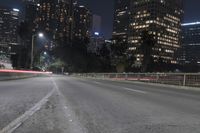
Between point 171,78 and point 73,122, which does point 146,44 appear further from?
point 73,122

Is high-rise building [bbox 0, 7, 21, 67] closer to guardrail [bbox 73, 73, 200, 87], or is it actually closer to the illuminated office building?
the illuminated office building

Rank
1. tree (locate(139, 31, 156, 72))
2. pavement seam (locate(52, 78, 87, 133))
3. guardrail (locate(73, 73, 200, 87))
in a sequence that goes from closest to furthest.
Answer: pavement seam (locate(52, 78, 87, 133)) < guardrail (locate(73, 73, 200, 87)) < tree (locate(139, 31, 156, 72))

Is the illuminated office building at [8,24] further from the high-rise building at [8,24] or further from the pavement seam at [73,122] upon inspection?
the pavement seam at [73,122]

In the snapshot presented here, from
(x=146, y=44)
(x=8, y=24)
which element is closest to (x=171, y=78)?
(x=146, y=44)

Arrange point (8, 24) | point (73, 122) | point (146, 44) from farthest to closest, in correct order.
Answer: point (8, 24) < point (146, 44) < point (73, 122)

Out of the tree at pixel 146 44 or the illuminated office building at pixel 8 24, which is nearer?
the tree at pixel 146 44

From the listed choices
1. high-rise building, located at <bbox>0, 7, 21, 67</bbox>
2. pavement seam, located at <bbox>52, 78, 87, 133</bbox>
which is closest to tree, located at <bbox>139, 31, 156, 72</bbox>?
high-rise building, located at <bbox>0, 7, 21, 67</bbox>

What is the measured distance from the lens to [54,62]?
535 ft

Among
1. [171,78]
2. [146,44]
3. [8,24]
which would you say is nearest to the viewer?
[171,78]

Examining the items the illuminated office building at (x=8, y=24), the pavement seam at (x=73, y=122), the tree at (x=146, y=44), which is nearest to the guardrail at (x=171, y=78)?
the pavement seam at (x=73, y=122)

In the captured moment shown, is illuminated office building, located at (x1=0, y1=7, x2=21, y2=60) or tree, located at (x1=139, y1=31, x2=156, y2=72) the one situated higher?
illuminated office building, located at (x1=0, y1=7, x2=21, y2=60)

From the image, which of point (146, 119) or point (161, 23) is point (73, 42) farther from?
point (146, 119)

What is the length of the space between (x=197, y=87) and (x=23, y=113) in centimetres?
2011

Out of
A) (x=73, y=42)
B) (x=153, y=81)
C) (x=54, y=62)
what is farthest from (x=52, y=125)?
(x=73, y=42)
